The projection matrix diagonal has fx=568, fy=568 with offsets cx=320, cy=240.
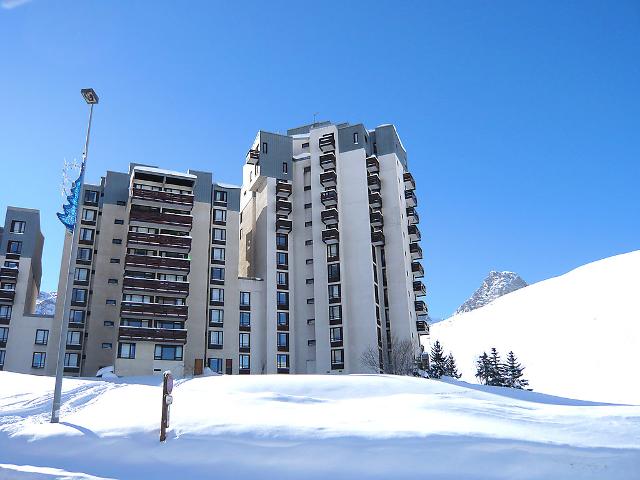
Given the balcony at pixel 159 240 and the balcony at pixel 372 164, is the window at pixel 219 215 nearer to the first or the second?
the balcony at pixel 159 240

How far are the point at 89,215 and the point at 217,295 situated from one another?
19374 mm

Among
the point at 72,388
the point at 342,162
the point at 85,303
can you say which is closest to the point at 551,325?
the point at 342,162

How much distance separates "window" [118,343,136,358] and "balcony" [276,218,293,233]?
2512 cm

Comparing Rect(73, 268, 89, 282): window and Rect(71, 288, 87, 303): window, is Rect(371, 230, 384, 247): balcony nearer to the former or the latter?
Rect(73, 268, 89, 282): window

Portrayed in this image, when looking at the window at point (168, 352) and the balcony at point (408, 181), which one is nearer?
the window at point (168, 352)

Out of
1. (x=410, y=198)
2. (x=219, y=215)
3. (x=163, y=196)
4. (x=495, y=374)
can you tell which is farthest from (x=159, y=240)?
(x=495, y=374)

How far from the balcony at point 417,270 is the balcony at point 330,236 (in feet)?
45.1

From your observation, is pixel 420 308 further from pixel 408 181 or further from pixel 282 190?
pixel 282 190

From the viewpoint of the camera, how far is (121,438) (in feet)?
67.4

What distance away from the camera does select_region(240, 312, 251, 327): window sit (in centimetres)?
7481

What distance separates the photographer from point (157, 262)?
67688mm

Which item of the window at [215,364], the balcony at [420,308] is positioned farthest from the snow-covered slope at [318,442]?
the balcony at [420,308]

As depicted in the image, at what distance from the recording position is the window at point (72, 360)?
66.5 m

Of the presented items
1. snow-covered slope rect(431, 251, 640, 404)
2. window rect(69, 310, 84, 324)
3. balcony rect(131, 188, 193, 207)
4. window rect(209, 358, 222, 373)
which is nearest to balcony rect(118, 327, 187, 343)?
window rect(209, 358, 222, 373)
